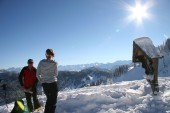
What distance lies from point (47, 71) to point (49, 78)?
0.89ft

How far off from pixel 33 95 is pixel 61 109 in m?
1.78

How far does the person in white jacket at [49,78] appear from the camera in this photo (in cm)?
856

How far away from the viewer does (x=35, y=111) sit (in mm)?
10039

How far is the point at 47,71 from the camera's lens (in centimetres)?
869

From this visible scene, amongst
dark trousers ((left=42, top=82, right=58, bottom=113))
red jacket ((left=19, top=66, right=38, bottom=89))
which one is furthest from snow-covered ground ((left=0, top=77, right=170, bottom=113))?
red jacket ((left=19, top=66, right=38, bottom=89))

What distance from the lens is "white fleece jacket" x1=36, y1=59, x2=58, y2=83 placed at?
340 inches

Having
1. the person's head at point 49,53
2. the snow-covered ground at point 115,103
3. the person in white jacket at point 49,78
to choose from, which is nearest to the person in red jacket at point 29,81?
the snow-covered ground at point 115,103

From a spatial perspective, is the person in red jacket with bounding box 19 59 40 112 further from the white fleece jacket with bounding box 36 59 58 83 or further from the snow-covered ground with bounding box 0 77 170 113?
the white fleece jacket with bounding box 36 59 58 83

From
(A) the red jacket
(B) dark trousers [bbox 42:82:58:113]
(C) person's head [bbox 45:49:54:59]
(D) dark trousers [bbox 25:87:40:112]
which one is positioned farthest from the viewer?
(A) the red jacket

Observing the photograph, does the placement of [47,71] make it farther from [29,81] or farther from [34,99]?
[34,99]

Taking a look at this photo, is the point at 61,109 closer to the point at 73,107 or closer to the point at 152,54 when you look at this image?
the point at 73,107

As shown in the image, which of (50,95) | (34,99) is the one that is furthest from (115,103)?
(34,99)

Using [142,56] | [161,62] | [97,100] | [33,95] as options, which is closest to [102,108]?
[97,100]

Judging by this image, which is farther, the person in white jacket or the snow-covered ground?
the snow-covered ground
